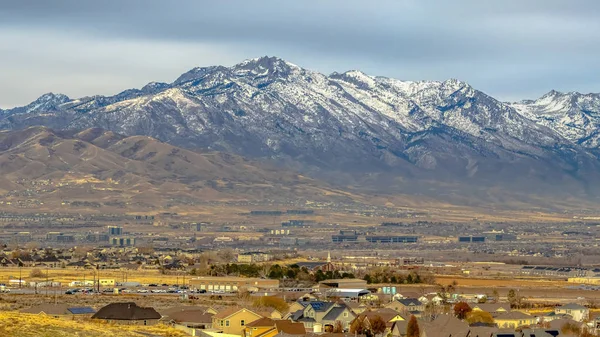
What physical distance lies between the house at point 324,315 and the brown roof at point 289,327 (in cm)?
514

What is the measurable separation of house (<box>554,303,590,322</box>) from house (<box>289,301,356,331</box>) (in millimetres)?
16708

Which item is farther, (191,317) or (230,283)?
(230,283)

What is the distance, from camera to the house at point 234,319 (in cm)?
7575

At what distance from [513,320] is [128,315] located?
25.0 metres

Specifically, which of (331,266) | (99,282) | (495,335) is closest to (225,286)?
(99,282)

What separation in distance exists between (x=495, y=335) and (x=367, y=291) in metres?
48.3

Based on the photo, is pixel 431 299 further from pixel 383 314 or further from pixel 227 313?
pixel 227 313

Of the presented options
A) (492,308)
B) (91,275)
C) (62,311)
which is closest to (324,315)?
(492,308)

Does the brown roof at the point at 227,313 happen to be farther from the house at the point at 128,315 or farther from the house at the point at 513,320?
the house at the point at 513,320

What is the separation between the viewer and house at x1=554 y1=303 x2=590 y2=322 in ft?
304

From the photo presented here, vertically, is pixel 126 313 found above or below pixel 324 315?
above

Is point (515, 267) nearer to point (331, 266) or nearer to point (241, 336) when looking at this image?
point (331, 266)

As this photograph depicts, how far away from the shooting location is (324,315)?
3314 inches

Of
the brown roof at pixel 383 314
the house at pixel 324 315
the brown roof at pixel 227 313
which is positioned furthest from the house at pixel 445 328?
the brown roof at pixel 227 313
